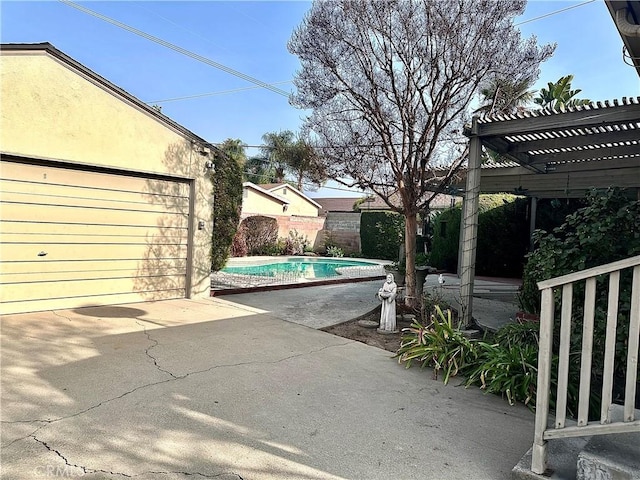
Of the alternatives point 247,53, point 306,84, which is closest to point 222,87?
point 247,53

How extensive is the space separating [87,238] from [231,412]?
5090 mm

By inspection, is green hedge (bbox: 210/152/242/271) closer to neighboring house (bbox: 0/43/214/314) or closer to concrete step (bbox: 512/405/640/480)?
neighboring house (bbox: 0/43/214/314)

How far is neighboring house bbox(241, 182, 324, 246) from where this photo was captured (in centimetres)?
2091

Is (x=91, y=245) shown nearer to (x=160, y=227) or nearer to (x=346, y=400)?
(x=160, y=227)

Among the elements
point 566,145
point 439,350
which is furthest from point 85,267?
point 566,145

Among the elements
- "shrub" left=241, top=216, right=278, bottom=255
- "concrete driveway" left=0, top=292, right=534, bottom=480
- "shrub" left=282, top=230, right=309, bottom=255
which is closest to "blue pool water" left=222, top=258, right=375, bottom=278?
"shrub" left=282, top=230, right=309, bottom=255

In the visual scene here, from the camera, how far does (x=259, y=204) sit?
23234 millimetres

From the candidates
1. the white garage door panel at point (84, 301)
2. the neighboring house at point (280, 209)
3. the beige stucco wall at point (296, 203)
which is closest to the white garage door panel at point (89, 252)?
the white garage door panel at point (84, 301)

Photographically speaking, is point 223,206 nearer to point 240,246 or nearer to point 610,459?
point 610,459

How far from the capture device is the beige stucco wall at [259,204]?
22.0 metres

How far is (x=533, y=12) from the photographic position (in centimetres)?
770

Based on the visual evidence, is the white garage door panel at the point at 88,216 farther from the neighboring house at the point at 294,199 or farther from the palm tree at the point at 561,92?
the palm tree at the point at 561,92

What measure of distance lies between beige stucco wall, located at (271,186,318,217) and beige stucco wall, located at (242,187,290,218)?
194cm

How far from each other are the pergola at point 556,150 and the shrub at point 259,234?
11478mm
